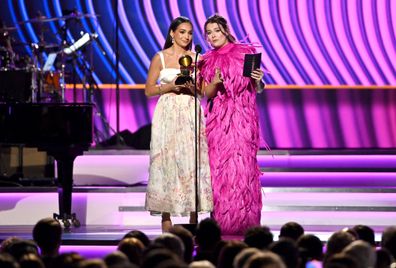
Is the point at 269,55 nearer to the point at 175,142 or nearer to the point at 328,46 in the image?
the point at 328,46

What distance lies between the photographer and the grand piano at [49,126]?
294 inches

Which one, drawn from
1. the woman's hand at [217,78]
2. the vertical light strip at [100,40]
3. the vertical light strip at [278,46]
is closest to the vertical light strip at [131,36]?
the vertical light strip at [100,40]

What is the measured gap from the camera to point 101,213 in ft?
27.8

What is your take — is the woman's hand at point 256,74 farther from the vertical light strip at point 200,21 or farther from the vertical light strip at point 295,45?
the vertical light strip at point 295,45

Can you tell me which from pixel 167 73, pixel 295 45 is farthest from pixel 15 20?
pixel 167 73

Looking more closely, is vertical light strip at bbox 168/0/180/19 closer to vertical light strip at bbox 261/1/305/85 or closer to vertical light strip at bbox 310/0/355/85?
vertical light strip at bbox 261/1/305/85

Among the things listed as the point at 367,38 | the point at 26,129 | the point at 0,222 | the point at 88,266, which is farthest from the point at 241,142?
the point at 367,38

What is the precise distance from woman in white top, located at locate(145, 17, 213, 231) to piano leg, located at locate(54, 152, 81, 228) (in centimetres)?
93

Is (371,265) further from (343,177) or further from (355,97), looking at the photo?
(355,97)

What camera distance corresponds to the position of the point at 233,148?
7.16m

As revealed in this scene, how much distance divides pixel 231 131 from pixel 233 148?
0.13m

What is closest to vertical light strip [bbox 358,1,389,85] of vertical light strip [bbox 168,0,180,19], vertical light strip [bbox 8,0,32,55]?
vertical light strip [bbox 168,0,180,19]

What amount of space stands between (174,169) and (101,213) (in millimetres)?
1632

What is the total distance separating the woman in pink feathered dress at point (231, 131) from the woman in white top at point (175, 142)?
133 millimetres
